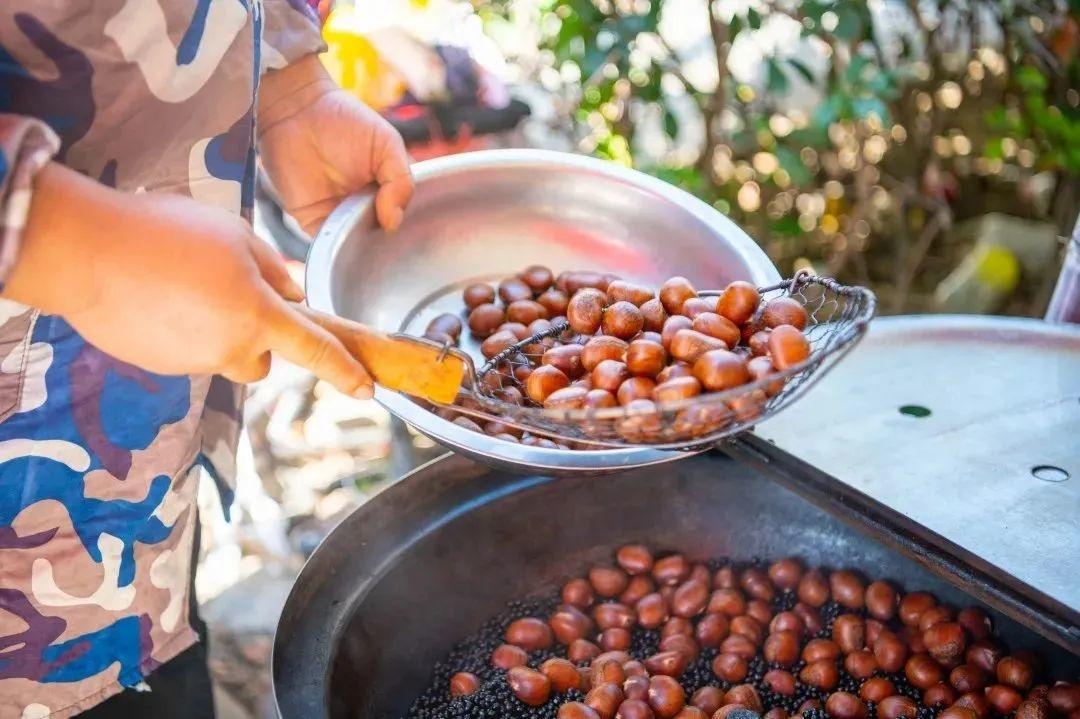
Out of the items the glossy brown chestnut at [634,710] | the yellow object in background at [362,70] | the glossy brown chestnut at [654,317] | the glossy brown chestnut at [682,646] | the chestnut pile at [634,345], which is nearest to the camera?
the chestnut pile at [634,345]

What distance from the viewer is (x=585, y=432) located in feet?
3.33

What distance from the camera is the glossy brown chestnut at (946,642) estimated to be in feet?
4.82

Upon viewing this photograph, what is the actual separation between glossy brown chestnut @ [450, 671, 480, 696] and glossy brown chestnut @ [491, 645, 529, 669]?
50mm

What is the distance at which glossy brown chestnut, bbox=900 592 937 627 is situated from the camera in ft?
5.08

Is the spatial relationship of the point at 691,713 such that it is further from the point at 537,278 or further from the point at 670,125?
the point at 670,125

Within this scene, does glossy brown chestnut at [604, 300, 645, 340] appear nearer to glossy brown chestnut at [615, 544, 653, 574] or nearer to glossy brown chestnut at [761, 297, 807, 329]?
glossy brown chestnut at [761, 297, 807, 329]

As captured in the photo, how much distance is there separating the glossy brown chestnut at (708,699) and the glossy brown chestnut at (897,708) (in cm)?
25

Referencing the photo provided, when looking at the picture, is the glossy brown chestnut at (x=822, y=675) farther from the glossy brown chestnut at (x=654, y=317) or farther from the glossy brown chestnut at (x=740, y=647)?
the glossy brown chestnut at (x=654, y=317)

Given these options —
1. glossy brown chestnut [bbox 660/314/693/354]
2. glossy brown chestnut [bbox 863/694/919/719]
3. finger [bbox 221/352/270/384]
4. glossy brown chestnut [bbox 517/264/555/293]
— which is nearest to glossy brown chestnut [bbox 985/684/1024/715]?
glossy brown chestnut [bbox 863/694/919/719]

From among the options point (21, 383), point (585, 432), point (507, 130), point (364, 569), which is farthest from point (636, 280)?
point (507, 130)

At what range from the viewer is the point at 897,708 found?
1.42m

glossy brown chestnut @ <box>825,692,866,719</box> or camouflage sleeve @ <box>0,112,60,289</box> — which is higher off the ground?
camouflage sleeve @ <box>0,112,60,289</box>

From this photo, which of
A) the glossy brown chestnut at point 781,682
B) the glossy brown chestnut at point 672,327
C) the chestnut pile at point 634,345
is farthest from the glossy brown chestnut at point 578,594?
the glossy brown chestnut at point 672,327

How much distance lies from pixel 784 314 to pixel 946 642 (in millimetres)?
694
